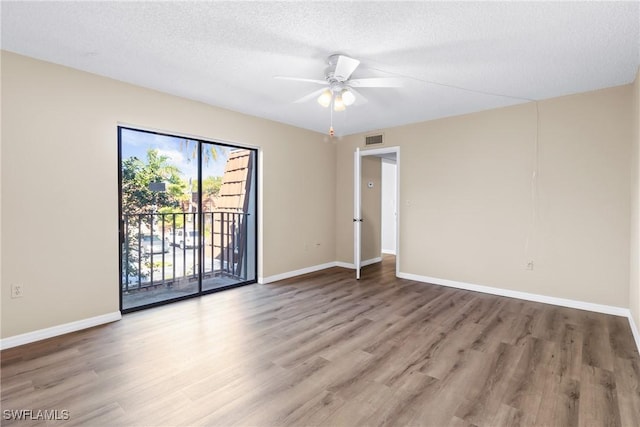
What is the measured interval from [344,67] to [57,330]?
3.52 m

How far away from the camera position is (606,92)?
3.38 meters

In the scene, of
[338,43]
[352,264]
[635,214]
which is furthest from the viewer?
[352,264]

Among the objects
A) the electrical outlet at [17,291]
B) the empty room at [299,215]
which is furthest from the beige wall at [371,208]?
the electrical outlet at [17,291]

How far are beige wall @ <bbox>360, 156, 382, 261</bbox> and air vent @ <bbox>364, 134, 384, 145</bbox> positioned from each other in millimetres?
441

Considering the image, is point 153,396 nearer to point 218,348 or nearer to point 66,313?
point 218,348

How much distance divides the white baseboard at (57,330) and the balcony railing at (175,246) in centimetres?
73

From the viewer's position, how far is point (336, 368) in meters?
2.30

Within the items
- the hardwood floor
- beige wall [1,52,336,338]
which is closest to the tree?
beige wall [1,52,336,338]

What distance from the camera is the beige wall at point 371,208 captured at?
5938mm

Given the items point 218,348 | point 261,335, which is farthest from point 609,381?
point 218,348

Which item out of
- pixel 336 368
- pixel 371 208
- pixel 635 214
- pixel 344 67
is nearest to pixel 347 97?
pixel 344 67

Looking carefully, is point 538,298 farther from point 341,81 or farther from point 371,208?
point 341,81

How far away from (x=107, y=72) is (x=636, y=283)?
5.37m

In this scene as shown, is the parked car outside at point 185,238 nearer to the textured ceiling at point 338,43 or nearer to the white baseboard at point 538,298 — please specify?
the textured ceiling at point 338,43
